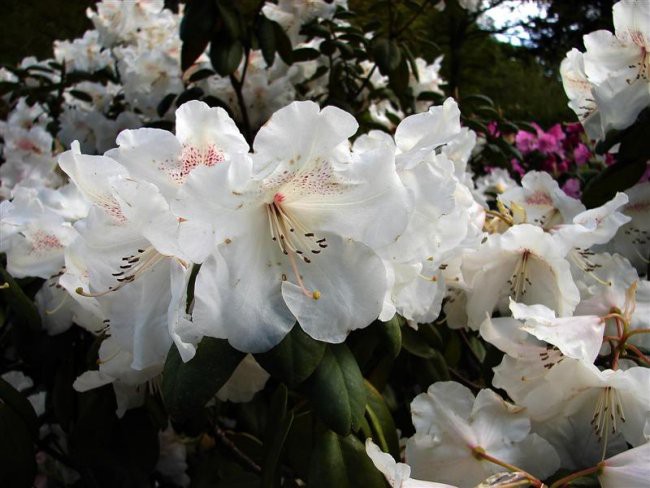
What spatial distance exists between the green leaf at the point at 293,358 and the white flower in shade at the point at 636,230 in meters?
0.76

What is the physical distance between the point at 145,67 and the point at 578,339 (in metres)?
1.56

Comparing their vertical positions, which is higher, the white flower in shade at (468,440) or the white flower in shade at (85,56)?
the white flower in shade at (468,440)

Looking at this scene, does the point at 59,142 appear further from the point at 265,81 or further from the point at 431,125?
the point at 431,125

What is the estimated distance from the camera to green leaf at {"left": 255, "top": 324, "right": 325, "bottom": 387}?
0.69 meters

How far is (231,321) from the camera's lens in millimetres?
663

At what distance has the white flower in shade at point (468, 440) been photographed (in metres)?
0.79

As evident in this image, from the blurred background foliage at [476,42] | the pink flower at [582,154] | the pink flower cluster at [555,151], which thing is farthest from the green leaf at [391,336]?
the pink flower at [582,154]

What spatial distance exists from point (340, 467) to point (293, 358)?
0.17m

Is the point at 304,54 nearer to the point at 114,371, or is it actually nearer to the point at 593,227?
the point at 593,227

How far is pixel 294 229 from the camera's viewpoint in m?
0.74

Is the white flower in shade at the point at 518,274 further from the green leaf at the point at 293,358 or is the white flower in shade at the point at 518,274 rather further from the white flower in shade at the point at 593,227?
the green leaf at the point at 293,358

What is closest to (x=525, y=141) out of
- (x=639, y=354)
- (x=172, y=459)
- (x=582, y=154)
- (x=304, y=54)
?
(x=582, y=154)

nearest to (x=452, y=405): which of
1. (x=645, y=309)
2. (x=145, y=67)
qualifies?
(x=645, y=309)

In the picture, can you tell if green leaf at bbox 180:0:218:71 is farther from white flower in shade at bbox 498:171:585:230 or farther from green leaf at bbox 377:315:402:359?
green leaf at bbox 377:315:402:359
